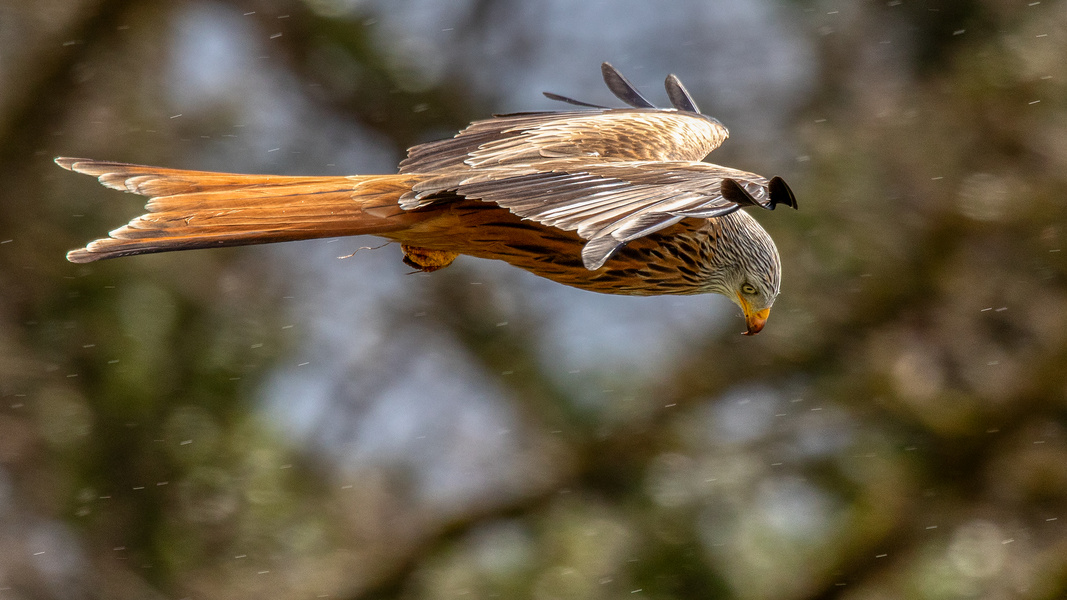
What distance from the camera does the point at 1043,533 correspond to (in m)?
6.86

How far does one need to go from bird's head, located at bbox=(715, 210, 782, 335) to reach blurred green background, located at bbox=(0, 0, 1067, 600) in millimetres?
4191

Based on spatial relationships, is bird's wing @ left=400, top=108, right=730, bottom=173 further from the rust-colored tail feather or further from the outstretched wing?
the rust-colored tail feather

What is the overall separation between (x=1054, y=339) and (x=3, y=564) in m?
6.72

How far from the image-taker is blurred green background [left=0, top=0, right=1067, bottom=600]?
686cm

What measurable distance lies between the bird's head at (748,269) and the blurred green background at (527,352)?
13.7 feet

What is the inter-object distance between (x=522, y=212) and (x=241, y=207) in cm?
58

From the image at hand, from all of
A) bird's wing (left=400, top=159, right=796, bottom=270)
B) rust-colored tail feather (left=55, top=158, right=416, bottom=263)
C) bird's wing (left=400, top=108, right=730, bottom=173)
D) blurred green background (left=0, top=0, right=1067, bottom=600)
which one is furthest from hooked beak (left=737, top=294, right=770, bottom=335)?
blurred green background (left=0, top=0, right=1067, bottom=600)

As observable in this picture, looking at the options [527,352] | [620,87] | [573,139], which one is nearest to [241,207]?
[573,139]

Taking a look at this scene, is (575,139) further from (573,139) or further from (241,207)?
(241,207)

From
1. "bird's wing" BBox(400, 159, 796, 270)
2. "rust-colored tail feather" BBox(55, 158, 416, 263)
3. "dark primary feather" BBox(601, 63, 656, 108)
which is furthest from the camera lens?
"dark primary feather" BBox(601, 63, 656, 108)

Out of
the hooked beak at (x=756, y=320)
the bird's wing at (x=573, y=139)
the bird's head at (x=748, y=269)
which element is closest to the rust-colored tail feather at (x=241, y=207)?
the bird's wing at (x=573, y=139)

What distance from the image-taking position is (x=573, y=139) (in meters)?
3.00

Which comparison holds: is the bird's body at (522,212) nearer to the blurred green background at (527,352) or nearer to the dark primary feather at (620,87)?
the dark primary feather at (620,87)

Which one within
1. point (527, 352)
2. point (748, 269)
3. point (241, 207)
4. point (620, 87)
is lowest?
point (527, 352)
